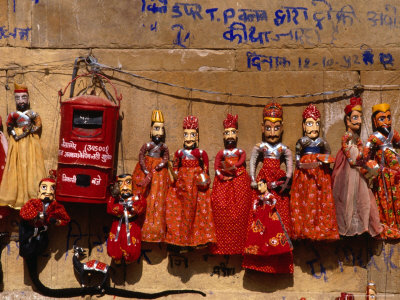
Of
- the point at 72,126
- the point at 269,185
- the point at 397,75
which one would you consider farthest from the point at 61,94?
→ the point at 397,75

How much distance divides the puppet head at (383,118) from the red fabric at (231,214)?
166 centimetres

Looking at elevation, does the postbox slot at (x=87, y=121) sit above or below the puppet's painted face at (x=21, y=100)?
below

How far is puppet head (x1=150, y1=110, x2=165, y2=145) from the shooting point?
286 inches

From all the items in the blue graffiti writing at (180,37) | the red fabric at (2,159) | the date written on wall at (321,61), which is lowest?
the red fabric at (2,159)

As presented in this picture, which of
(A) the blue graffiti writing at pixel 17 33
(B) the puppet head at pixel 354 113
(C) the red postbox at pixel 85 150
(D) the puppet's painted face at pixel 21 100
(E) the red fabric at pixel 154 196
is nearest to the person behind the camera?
(C) the red postbox at pixel 85 150

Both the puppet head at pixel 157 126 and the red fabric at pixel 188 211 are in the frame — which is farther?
the puppet head at pixel 157 126

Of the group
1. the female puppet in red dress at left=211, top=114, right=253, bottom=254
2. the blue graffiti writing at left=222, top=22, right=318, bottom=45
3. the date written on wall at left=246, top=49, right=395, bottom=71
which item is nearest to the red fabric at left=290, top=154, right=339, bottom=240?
the female puppet in red dress at left=211, top=114, right=253, bottom=254

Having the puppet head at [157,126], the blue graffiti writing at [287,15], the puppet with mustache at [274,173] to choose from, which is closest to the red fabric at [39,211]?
the puppet head at [157,126]

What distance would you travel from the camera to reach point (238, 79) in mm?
7441

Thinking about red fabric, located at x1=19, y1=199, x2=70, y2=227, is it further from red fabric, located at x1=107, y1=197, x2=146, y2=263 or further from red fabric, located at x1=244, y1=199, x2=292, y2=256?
red fabric, located at x1=244, y1=199, x2=292, y2=256

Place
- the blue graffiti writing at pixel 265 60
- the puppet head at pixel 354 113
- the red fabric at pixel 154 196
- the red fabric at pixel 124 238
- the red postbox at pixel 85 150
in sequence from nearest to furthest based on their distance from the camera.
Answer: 1. the red postbox at pixel 85 150
2. the red fabric at pixel 124 238
3. the red fabric at pixel 154 196
4. the puppet head at pixel 354 113
5. the blue graffiti writing at pixel 265 60

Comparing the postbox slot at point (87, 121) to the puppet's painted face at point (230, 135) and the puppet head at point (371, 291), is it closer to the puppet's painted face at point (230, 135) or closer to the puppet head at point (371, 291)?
the puppet's painted face at point (230, 135)

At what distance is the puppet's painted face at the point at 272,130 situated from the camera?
7.16m

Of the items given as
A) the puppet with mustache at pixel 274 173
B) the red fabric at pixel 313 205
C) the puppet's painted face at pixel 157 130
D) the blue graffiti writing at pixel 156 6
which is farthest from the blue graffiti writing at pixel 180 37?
the red fabric at pixel 313 205
